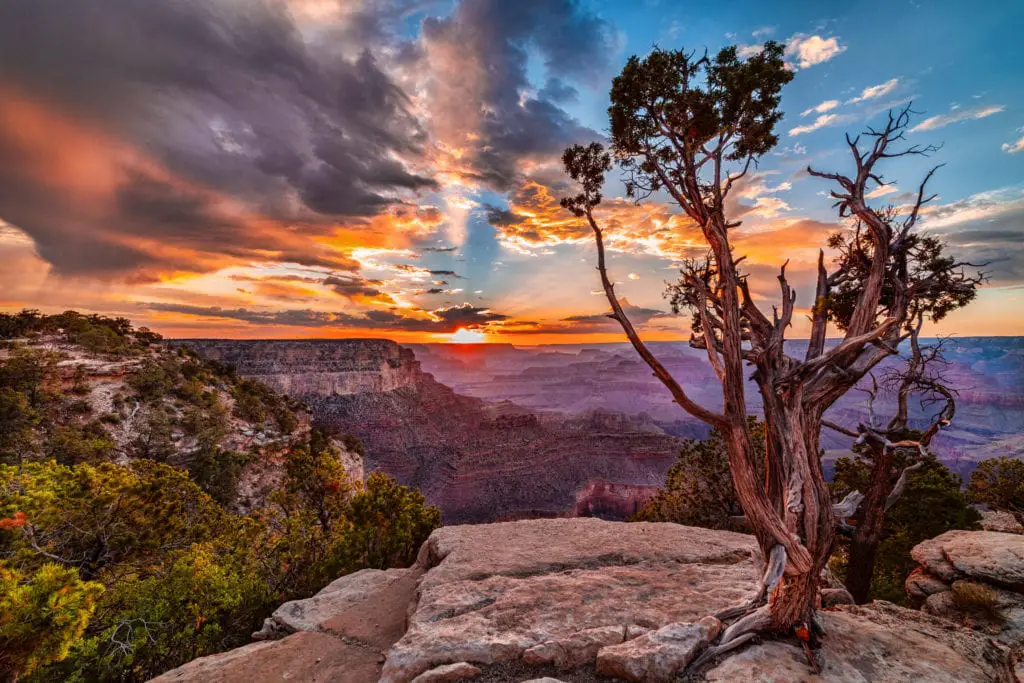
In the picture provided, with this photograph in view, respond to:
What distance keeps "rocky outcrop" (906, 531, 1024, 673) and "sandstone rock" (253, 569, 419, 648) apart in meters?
10.9

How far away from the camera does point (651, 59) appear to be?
23.1ft

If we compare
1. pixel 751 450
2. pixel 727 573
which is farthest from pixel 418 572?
pixel 751 450

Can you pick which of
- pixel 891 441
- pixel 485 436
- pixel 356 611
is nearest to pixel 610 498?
pixel 485 436

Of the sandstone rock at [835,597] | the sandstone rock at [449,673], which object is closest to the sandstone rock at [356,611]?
the sandstone rock at [449,673]

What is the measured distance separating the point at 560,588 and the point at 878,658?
15.2 feet

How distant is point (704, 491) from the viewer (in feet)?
60.5

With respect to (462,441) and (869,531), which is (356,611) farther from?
(462,441)

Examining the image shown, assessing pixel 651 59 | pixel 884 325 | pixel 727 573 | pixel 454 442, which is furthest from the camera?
pixel 454 442

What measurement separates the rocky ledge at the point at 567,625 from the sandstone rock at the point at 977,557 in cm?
359

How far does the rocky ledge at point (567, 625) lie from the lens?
488cm

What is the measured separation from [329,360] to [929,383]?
89099 millimetres

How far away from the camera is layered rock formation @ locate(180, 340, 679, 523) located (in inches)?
2554

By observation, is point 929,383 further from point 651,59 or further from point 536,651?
point 536,651

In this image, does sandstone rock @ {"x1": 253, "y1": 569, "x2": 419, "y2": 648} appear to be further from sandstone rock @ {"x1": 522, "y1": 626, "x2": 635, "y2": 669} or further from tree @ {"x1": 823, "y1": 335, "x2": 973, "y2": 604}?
tree @ {"x1": 823, "y1": 335, "x2": 973, "y2": 604}
